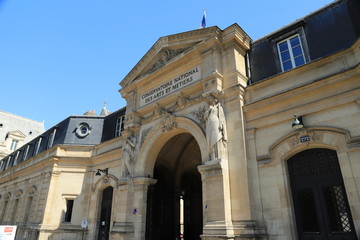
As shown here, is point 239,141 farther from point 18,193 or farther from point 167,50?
point 18,193

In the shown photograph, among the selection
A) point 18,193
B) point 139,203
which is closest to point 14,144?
point 18,193

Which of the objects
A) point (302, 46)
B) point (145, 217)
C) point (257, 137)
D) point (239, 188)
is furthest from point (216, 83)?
point (145, 217)

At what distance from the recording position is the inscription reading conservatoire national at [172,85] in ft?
35.6

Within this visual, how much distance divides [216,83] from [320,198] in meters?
4.85

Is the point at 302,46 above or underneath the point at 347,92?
above

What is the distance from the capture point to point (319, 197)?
7.21 metres

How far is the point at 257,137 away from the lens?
870cm

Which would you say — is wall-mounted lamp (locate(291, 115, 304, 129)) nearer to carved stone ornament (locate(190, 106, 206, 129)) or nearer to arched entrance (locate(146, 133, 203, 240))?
carved stone ornament (locate(190, 106, 206, 129))

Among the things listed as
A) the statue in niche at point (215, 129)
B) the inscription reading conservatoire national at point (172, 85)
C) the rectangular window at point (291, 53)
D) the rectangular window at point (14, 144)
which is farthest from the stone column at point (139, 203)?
the rectangular window at point (14, 144)

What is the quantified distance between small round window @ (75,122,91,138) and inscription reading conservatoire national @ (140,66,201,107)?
6441mm

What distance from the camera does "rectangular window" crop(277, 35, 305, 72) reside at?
29.6 feet

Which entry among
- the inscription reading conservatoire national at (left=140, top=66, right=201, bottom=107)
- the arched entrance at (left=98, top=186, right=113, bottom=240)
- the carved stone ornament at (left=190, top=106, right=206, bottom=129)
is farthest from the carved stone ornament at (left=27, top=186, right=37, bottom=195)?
the carved stone ornament at (left=190, top=106, right=206, bottom=129)

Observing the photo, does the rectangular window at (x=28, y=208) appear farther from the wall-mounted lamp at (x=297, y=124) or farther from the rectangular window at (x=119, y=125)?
the wall-mounted lamp at (x=297, y=124)

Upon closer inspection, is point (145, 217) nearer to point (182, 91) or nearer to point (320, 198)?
point (182, 91)
